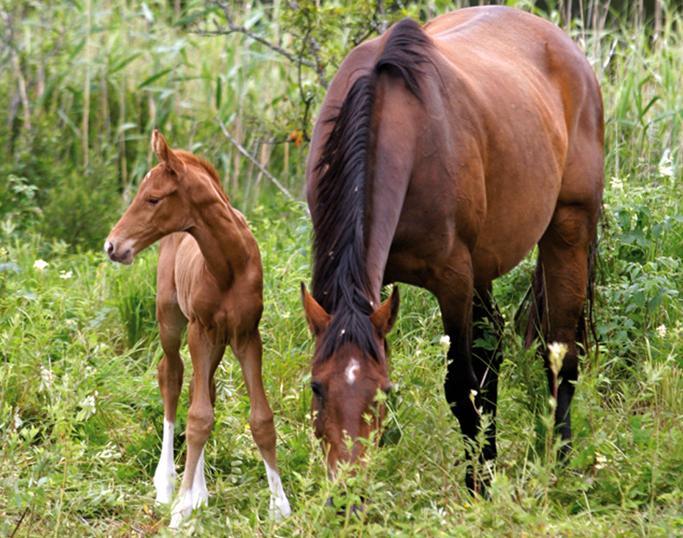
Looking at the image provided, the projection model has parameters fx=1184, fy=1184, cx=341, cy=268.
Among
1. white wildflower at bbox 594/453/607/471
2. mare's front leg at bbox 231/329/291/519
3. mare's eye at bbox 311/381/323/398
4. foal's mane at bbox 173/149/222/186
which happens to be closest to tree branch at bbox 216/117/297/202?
foal's mane at bbox 173/149/222/186

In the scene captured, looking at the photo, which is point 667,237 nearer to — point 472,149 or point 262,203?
point 472,149

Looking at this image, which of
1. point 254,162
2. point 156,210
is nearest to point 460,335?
point 156,210

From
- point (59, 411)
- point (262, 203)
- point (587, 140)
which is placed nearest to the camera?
point (59, 411)

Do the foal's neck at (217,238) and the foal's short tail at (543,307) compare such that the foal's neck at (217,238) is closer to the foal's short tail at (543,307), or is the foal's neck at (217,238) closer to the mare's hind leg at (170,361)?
the mare's hind leg at (170,361)

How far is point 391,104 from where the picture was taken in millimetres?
3955

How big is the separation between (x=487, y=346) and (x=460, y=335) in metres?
0.59

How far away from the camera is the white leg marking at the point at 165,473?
4180mm

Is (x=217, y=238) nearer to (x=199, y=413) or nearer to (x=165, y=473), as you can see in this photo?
(x=199, y=413)

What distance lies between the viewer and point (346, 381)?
329 centimetres

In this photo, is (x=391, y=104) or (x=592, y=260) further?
(x=592, y=260)

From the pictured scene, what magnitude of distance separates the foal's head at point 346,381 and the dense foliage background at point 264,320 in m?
0.12

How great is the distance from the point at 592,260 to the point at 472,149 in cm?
122

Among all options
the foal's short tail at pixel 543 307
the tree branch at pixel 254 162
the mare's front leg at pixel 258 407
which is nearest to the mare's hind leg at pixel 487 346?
the foal's short tail at pixel 543 307

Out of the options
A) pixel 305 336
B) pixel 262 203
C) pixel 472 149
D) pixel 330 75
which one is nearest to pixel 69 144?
pixel 262 203
